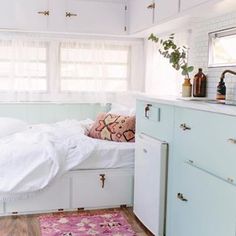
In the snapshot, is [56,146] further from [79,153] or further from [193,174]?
[193,174]

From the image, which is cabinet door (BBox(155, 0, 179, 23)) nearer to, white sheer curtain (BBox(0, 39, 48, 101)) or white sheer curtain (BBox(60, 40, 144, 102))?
white sheer curtain (BBox(60, 40, 144, 102))

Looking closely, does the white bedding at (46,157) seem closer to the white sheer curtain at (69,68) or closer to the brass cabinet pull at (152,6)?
the white sheer curtain at (69,68)

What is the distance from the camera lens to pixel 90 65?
4340mm

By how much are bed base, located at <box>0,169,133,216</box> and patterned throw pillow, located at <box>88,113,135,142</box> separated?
0.33 metres

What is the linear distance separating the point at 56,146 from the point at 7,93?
4.69 feet

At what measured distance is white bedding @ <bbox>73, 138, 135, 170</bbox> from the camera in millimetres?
3092

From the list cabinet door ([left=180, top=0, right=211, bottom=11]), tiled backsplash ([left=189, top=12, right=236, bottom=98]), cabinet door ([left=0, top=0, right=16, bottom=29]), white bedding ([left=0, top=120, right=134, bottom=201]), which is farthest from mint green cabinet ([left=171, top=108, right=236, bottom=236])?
cabinet door ([left=0, top=0, right=16, bottom=29])

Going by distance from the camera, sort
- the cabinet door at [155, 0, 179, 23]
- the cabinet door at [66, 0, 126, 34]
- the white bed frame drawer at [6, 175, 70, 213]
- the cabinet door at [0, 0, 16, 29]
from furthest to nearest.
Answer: the cabinet door at [66, 0, 126, 34]
the cabinet door at [0, 0, 16, 29]
the white bed frame drawer at [6, 175, 70, 213]
the cabinet door at [155, 0, 179, 23]

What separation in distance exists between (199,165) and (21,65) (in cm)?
276

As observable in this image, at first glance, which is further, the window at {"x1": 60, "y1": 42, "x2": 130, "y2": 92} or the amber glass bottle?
the window at {"x1": 60, "y1": 42, "x2": 130, "y2": 92}

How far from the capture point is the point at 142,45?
14.3ft

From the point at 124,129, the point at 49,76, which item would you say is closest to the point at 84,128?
the point at 124,129

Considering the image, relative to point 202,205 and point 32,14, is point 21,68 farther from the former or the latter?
point 202,205

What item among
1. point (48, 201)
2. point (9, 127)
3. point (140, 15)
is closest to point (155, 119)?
point (48, 201)
